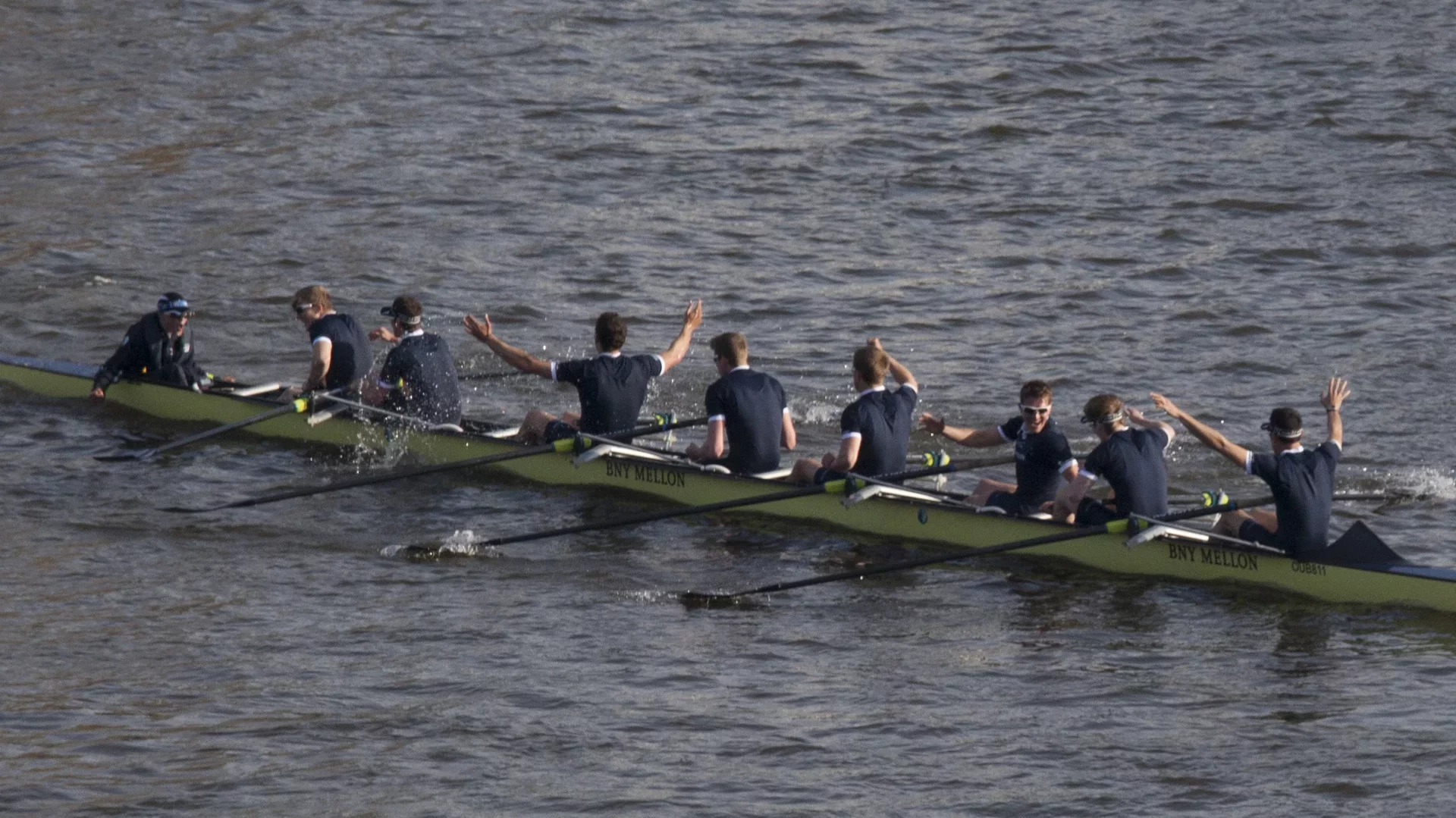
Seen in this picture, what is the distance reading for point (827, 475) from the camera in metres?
15.2

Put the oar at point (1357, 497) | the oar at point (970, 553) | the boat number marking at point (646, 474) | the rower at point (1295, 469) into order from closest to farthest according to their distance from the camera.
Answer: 1. the rower at point (1295, 469)
2. the oar at point (970, 553)
3. the oar at point (1357, 497)
4. the boat number marking at point (646, 474)

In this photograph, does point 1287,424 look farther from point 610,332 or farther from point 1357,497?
point 610,332

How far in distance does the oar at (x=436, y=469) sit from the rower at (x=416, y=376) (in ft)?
2.15

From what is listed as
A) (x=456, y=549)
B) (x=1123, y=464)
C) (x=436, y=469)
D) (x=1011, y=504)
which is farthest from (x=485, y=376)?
(x=1123, y=464)

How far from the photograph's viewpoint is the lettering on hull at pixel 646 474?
15.9m

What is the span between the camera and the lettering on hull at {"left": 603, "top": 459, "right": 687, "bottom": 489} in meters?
15.9

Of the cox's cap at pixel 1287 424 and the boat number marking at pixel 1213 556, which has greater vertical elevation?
the cox's cap at pixel 1287 424

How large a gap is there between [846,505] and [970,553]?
1540mm

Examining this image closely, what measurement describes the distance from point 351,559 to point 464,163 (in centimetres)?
1427

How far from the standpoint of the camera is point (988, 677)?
1266 centimetres

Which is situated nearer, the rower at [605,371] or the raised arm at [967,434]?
the raised arm at [967,434]

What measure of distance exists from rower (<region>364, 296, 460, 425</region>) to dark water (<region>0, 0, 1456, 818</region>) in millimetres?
763

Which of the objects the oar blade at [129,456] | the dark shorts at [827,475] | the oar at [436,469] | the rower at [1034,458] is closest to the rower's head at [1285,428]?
the rower at [1034,458]

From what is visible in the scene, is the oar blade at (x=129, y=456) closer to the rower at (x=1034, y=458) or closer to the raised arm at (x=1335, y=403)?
the rower at (x=1034, y=458)
